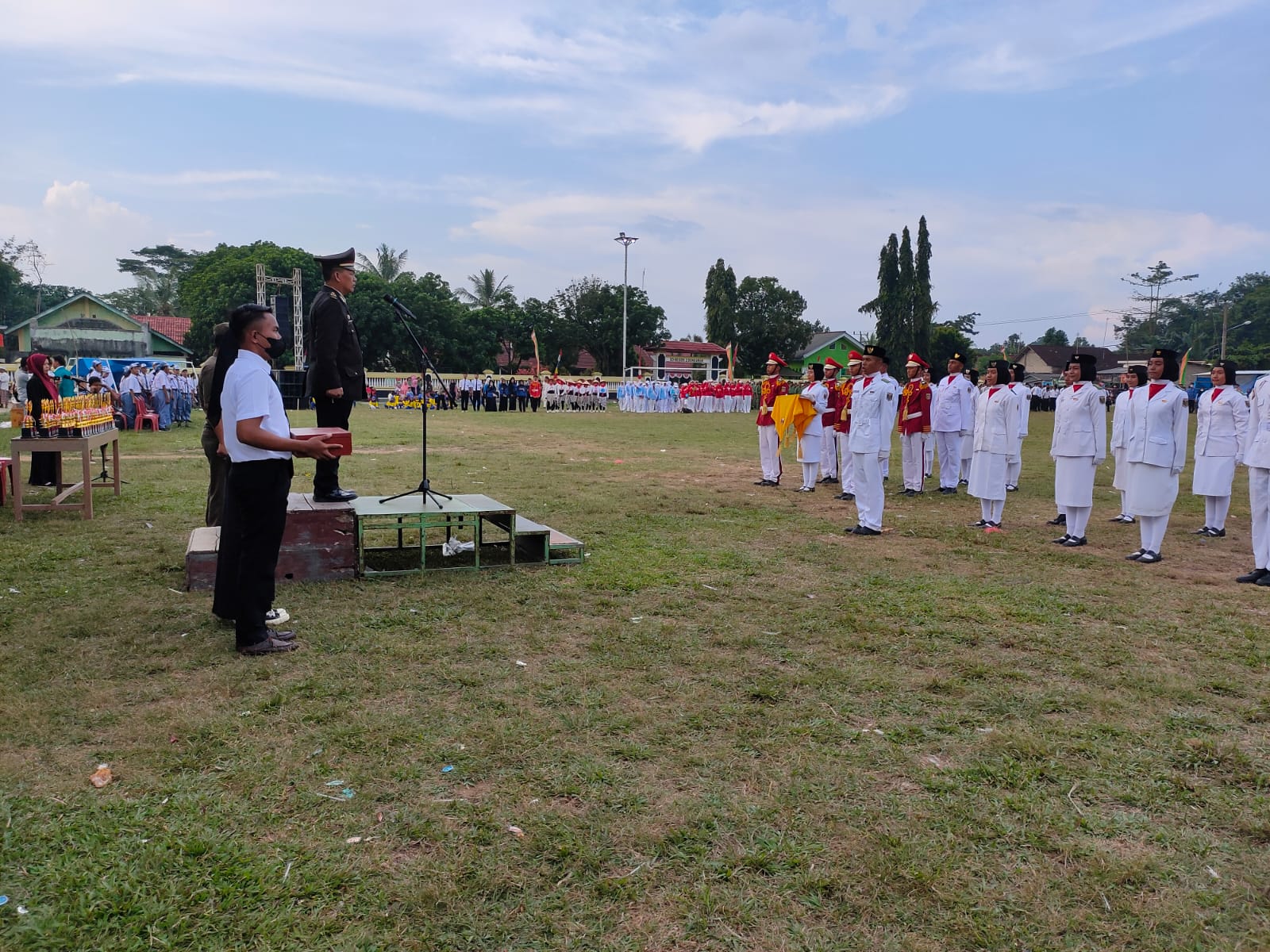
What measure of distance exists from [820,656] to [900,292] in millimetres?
65066

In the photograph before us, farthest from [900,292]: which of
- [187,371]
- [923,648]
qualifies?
[923,648]

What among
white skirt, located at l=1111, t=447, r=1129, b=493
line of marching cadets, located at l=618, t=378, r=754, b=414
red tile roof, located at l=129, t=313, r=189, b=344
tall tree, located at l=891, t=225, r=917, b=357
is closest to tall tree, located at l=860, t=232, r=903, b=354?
tall tree, located at l=891, t=225, r=917, b=357

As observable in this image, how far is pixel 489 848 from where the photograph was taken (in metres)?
3.09

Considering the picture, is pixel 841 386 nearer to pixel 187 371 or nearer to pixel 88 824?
pixel 88 824

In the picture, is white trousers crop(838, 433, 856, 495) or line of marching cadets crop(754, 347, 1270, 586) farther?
white trousers crop(838, 433, 856, 495)

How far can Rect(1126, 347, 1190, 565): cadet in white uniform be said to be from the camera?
336 inches

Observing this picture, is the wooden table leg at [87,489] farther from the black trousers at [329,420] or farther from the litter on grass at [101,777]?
the litter on grass at [101,777]

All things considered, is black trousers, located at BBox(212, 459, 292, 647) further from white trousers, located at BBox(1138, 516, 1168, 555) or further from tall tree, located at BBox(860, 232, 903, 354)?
→ tall tree, located at BBox(860, 232, 903, 354)

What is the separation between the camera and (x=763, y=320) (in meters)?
66.9

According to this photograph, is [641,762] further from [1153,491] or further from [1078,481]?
[1078,481]

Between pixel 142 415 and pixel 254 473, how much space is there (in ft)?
64.7

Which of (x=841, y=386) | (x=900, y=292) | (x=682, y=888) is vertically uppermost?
(x=900, y=292)

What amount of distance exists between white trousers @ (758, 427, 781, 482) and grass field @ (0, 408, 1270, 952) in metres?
6.33

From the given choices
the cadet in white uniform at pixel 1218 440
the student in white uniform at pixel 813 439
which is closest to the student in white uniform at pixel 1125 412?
the cadet in white uniform at pixel 1218 440
